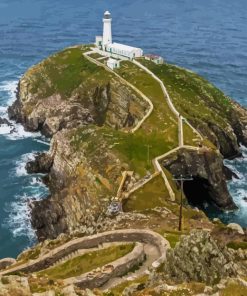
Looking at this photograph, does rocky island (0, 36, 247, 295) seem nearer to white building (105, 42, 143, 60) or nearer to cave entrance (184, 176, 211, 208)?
cave entrance (184, 176, 211, 208)

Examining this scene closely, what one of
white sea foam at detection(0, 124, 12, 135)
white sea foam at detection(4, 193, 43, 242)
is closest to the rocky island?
white sea foam at detection(4, 193, 43, 242)

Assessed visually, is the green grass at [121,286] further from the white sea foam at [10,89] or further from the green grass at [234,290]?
the white sea foam at [10,89]

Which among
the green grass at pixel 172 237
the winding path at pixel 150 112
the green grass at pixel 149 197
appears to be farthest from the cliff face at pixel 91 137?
the green grass at pixel 172 237

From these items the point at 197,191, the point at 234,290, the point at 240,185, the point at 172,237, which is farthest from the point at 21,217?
the point at 234,290

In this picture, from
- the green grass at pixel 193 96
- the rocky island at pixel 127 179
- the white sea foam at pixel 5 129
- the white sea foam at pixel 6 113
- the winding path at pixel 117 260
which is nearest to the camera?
the rocky island at pixel 127 179

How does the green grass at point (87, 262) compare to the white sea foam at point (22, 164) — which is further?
the white sea foam at point (22, 164)

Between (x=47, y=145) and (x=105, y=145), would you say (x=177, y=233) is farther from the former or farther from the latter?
(x=47, y=145)
